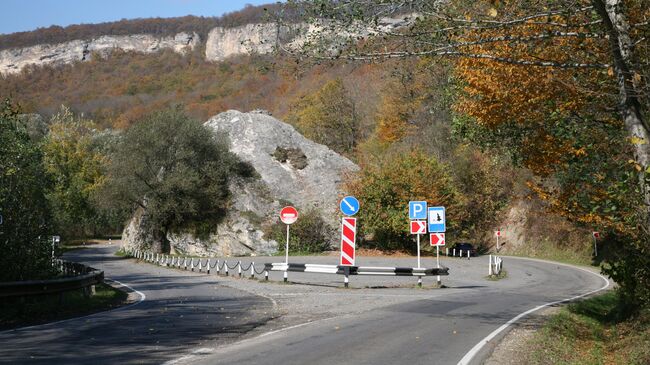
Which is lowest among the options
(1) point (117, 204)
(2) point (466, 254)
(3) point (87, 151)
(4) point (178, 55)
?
(2) point (466, 254)

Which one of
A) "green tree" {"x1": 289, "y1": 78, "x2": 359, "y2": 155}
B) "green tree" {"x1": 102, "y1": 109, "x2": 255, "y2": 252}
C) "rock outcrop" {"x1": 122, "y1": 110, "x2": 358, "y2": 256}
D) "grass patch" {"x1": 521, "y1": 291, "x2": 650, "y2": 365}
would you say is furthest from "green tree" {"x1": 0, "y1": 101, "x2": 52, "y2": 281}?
"green tree" {"x1": 289, "y1": 78, "x2": 359, "y2": 155}

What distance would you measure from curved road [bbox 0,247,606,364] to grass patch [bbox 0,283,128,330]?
983 mm

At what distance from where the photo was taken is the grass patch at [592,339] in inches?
399

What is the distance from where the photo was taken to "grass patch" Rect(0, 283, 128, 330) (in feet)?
45.4

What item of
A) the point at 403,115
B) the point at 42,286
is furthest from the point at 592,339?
the point at 403,115

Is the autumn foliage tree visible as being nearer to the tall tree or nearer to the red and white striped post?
the tall tree

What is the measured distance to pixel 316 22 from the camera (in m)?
9.65

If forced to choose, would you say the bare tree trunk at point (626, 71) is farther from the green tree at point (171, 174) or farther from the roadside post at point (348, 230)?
the green tree at point (171, 174)

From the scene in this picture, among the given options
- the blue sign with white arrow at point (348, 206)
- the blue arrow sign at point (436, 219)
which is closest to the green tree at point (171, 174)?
the blue arrow sign at point (436, 219)

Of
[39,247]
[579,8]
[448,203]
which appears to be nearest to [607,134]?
[579,8]

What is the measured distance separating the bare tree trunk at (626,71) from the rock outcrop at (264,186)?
3942 cm

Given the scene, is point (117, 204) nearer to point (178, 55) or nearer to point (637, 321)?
point (637, 321)

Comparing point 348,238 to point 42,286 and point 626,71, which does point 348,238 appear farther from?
point 626,71

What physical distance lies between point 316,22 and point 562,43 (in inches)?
238
